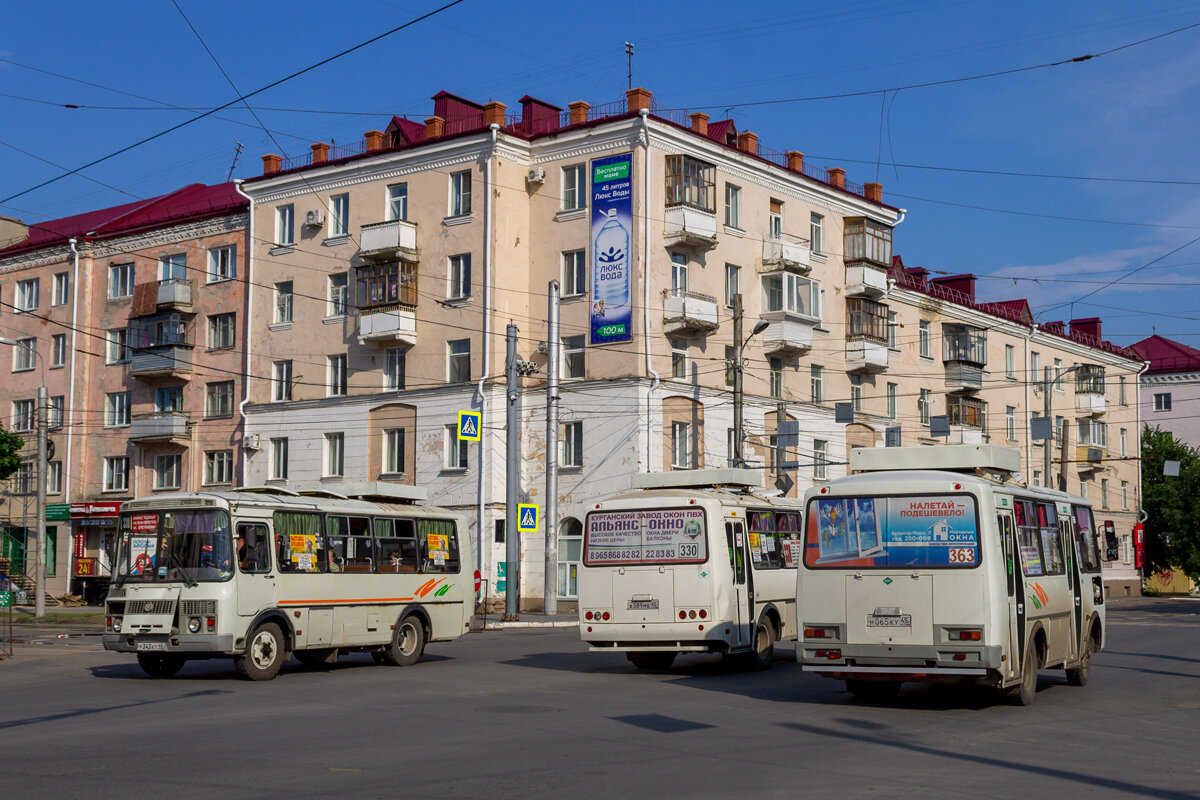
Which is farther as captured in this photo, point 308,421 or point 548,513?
point 308,421

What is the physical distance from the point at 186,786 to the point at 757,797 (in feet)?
13.3

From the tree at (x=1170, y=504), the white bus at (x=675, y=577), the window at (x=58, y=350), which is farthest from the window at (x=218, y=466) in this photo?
the tree at (x=1170, y=504)

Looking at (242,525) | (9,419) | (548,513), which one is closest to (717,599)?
(242,525)

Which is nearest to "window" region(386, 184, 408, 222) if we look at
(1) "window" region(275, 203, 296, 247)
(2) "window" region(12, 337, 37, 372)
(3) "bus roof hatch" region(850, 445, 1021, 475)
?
(1) "window" region(275, 203, 296, 247)

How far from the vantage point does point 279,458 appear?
51938 mm

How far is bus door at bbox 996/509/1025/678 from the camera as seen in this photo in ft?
48.7

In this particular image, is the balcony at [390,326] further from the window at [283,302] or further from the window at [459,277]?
the window at [283,302]

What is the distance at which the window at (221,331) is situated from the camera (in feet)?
177

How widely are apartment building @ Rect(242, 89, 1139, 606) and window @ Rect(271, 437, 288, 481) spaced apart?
71 mm

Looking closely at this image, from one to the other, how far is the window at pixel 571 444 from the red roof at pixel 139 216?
57.2 feet

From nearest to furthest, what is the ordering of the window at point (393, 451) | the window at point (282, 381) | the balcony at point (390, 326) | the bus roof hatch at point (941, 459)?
the bus roof hatch at point (941, 459) → the balcony at point (390, 326) → the window at point (393, 451) → the window at point (282, 381)

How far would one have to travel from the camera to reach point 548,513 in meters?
38.0

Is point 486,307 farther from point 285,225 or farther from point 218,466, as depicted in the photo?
point 218,466

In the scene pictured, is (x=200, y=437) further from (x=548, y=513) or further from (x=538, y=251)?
(x=548, y=513)
